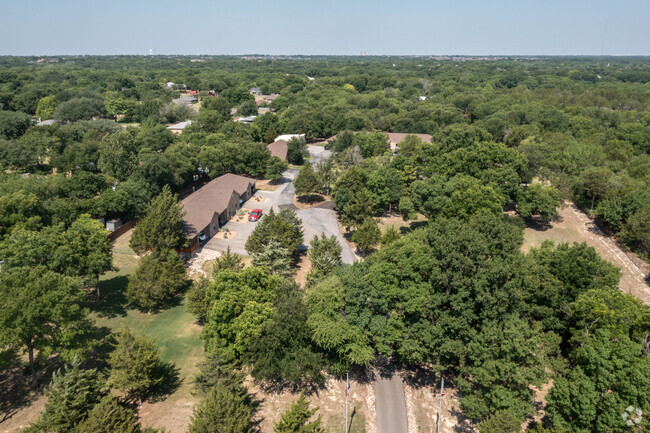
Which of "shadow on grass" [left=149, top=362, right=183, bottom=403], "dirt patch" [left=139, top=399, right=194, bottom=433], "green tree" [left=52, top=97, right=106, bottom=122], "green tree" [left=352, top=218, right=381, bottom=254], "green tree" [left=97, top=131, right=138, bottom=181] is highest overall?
"green tree" [left=52, top=97, right=106, bottom=122]

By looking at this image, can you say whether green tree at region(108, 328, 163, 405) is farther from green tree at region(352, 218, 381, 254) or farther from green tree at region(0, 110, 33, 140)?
green tree at region(0, 110, 33, 140)

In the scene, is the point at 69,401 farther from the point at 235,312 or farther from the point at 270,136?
the point at 270,136

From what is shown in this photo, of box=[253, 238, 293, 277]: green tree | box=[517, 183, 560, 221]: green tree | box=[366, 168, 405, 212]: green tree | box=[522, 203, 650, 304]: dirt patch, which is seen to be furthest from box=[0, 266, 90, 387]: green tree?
box=[517, 183, 560, 221]: green tree

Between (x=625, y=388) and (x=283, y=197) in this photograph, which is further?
(x=283, y=197)

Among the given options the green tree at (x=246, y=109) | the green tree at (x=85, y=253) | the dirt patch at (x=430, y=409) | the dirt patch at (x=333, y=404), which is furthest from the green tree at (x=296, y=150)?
the dirt patch at (x=430, y=409)

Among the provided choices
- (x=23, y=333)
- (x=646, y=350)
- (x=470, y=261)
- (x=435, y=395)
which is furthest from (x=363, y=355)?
(x=23, y=333)

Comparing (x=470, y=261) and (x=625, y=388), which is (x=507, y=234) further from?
(x=625, y=388)
